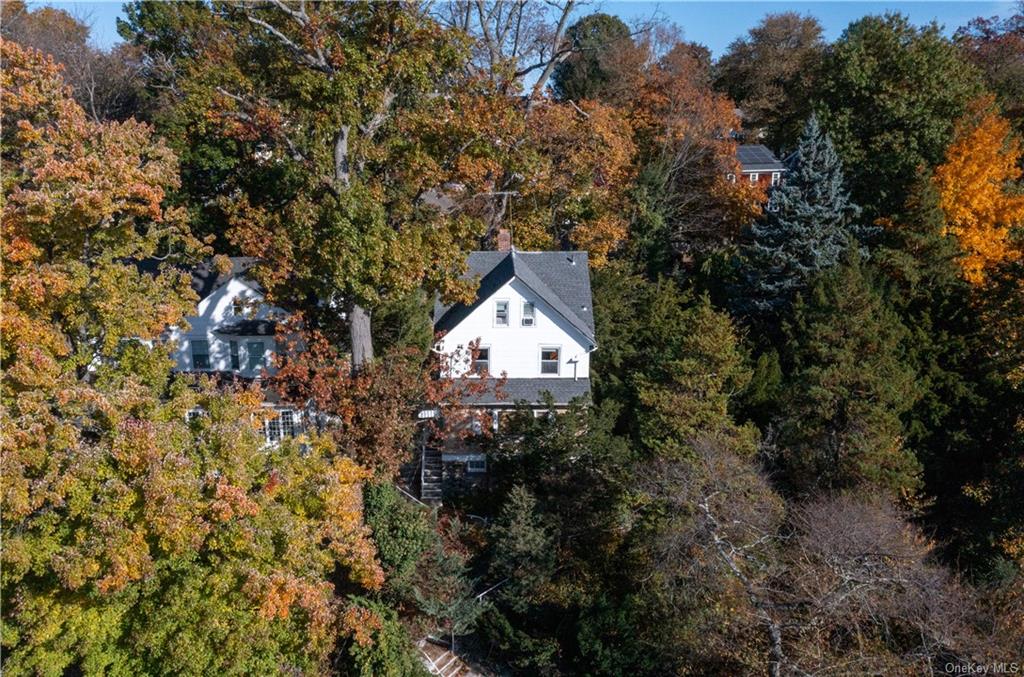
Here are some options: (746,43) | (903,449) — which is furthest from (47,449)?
(746,43)

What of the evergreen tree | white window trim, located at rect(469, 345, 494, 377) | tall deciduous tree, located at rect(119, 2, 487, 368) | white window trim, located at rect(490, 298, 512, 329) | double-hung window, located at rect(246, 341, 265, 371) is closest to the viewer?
tall deciduous tree, located at rect(119, 2, 487, 368)

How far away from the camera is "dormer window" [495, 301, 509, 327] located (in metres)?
26.2

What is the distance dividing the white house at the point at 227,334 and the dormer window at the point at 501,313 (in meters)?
7.72

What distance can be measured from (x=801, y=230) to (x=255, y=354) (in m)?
22.1

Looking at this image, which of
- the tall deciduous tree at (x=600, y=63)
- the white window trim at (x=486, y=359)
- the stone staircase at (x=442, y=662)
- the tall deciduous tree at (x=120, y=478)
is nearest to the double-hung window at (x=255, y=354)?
the white window trim at (x=486, y=359)

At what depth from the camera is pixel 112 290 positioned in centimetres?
1580

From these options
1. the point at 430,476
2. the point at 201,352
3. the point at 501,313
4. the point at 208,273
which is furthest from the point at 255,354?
the point at 501,313

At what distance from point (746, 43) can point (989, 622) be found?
44.8 meters

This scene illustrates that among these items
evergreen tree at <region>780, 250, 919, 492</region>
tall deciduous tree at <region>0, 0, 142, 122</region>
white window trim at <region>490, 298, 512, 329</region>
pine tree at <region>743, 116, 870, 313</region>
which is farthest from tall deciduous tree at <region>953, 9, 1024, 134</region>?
tall deciduous tree at <region>0, 0, 142, 122</region>

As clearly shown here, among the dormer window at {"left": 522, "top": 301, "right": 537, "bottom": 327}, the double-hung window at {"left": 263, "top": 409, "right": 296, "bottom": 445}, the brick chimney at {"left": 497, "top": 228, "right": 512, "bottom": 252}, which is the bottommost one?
the double-hung window at {"left": 263, "top": 409, "right": 296, "bottom": 445}

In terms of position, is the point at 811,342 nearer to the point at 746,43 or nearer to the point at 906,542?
the point at 906,542

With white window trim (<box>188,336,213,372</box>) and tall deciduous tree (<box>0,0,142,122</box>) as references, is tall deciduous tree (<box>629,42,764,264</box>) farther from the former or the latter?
tall deciduous tree (<box>0,0,142,122</box>)
